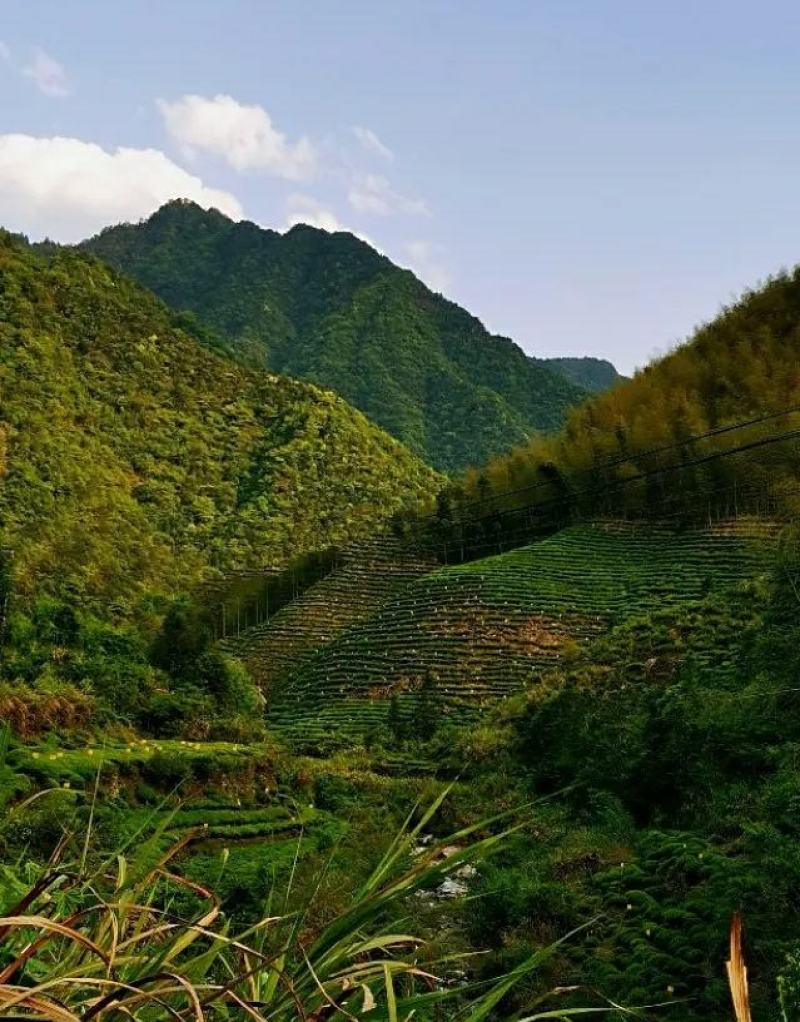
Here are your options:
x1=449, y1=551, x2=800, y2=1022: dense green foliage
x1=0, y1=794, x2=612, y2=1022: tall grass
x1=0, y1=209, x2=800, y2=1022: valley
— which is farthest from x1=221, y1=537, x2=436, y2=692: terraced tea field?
x1=0, y1=794, x2=612, y2=1022: tall grass

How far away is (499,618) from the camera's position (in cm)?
3353

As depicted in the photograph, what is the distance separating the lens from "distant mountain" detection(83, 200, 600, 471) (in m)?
98.5

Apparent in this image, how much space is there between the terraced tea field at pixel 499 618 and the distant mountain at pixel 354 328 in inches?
1924

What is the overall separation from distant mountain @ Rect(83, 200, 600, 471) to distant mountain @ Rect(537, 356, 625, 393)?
46.5 m

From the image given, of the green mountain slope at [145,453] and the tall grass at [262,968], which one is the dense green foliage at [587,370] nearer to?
the green mountain slope at [145,453]

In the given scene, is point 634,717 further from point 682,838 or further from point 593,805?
point 682,838

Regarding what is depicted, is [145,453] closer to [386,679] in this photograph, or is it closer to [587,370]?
[386,679]

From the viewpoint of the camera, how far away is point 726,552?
111ft

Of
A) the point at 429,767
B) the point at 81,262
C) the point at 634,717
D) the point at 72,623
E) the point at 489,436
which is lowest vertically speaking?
the point at 429,767

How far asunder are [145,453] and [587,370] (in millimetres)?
126505

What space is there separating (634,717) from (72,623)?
14.7m

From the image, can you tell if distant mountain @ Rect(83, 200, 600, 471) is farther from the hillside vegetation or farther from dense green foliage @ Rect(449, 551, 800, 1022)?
dense green foliage @ Rect(449, 551, 800, 1022)

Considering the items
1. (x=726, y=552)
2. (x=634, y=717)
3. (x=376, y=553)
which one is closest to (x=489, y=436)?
(x=376, y=553)

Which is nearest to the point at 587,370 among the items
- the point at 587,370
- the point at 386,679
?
the point at 587,370
